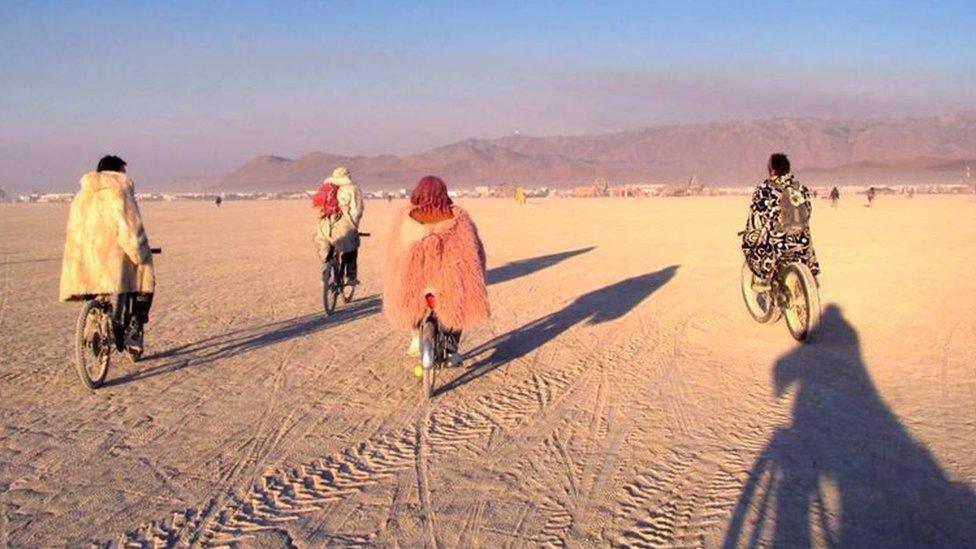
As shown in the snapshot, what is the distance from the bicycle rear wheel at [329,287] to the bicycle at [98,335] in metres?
3.33

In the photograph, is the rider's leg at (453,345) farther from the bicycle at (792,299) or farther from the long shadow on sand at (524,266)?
the long shadow on sand at (524,266)

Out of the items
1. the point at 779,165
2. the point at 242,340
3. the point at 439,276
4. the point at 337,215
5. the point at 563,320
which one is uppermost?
the point at 779,165

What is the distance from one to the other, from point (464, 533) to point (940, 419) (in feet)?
11.8

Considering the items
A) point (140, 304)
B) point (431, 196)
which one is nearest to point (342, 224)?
point (140, 304)

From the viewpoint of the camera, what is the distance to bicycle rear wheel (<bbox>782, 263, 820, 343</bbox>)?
786 cm

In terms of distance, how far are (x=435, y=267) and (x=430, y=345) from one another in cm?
61

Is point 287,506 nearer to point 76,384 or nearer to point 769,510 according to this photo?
point 769,510

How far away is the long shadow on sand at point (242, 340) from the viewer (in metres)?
7.49

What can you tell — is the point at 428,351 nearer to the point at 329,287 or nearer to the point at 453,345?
the point at 453,345

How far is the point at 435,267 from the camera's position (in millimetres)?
6383

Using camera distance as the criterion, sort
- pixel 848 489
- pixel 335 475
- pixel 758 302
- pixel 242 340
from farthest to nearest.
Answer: pixel 758 302, pixel 242 340, pixel 335 475, pixel 848 489

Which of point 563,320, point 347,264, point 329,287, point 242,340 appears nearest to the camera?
point 242,340

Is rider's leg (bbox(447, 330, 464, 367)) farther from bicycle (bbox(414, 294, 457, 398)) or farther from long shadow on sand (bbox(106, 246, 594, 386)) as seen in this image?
long shadow on sand (bbox(106, 246, 594, 386))

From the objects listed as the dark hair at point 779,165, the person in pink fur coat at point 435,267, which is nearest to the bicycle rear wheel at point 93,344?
the person in pink fur coat at point 435,267
